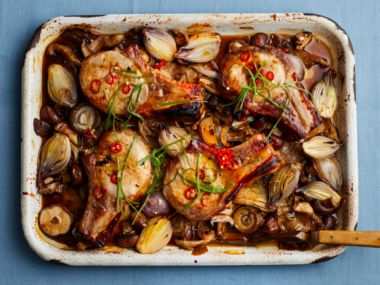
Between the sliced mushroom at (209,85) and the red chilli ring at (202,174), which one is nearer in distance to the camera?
the red chilli ring at (202,174)

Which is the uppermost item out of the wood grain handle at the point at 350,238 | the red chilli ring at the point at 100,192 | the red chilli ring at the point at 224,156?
the red chilli ring at the point at 224,156

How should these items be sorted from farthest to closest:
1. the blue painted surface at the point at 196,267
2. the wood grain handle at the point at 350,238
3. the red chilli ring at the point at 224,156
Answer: the blue painted surface at the point at 196,267 → the red chilli ring at the point at 224,156 → the wood grain handle at the point at 350,238

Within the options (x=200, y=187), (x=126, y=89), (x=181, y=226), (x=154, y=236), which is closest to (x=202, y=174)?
(x=200, y=187)

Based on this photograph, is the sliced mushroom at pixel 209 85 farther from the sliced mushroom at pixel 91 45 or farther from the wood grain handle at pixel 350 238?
the wood grain handle at pixel 350 238

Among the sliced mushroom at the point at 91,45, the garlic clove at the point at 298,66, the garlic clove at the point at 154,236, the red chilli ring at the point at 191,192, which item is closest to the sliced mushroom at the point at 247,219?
the red chilli ring at the point at 191,192

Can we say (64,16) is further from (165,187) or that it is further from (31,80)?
(165,187)

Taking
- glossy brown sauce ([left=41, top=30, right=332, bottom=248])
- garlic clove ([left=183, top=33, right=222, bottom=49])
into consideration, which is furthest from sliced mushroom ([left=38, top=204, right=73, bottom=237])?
garlic clove ([left=183, top=33, right=222, bottom=49])

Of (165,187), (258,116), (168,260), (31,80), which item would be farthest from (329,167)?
(31,80)
